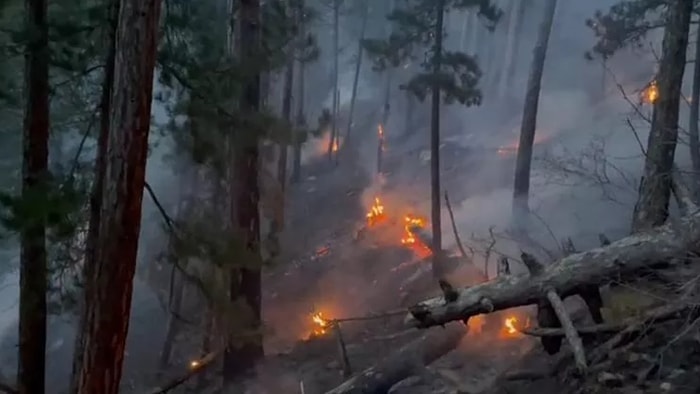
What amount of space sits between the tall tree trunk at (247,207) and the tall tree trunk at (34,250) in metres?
3.87

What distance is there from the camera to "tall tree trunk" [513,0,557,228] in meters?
22.0

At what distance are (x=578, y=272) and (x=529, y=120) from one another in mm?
15221

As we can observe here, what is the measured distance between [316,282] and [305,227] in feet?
20.3

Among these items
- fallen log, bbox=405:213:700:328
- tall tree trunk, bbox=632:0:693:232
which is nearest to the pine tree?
tall tree trunk, bbox=632:0:693:232

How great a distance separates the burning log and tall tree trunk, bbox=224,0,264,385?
4.48 meters

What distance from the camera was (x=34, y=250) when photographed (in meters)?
7.88

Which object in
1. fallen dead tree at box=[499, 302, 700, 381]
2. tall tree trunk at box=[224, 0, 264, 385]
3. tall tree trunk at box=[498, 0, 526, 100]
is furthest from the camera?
tall tree trunk at box=[498, 0, 526, 100]

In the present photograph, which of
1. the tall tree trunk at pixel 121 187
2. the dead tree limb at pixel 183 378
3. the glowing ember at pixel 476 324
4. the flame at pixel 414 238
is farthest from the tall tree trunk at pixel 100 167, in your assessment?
the flame at pixel 414 238

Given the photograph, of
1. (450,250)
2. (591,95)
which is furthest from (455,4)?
(591,95)

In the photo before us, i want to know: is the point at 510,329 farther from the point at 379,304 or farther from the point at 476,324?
the point at 379,304

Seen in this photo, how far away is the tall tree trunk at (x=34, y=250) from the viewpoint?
778cm

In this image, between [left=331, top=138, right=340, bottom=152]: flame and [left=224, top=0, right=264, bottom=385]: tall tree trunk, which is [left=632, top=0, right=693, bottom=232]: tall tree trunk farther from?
[left=331, top=138, right=340, bottom=152]: flame

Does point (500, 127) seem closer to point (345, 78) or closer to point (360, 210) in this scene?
point (360, 210)

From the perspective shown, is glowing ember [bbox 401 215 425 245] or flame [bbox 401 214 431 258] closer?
flame [bbox 401 214 431 258]
